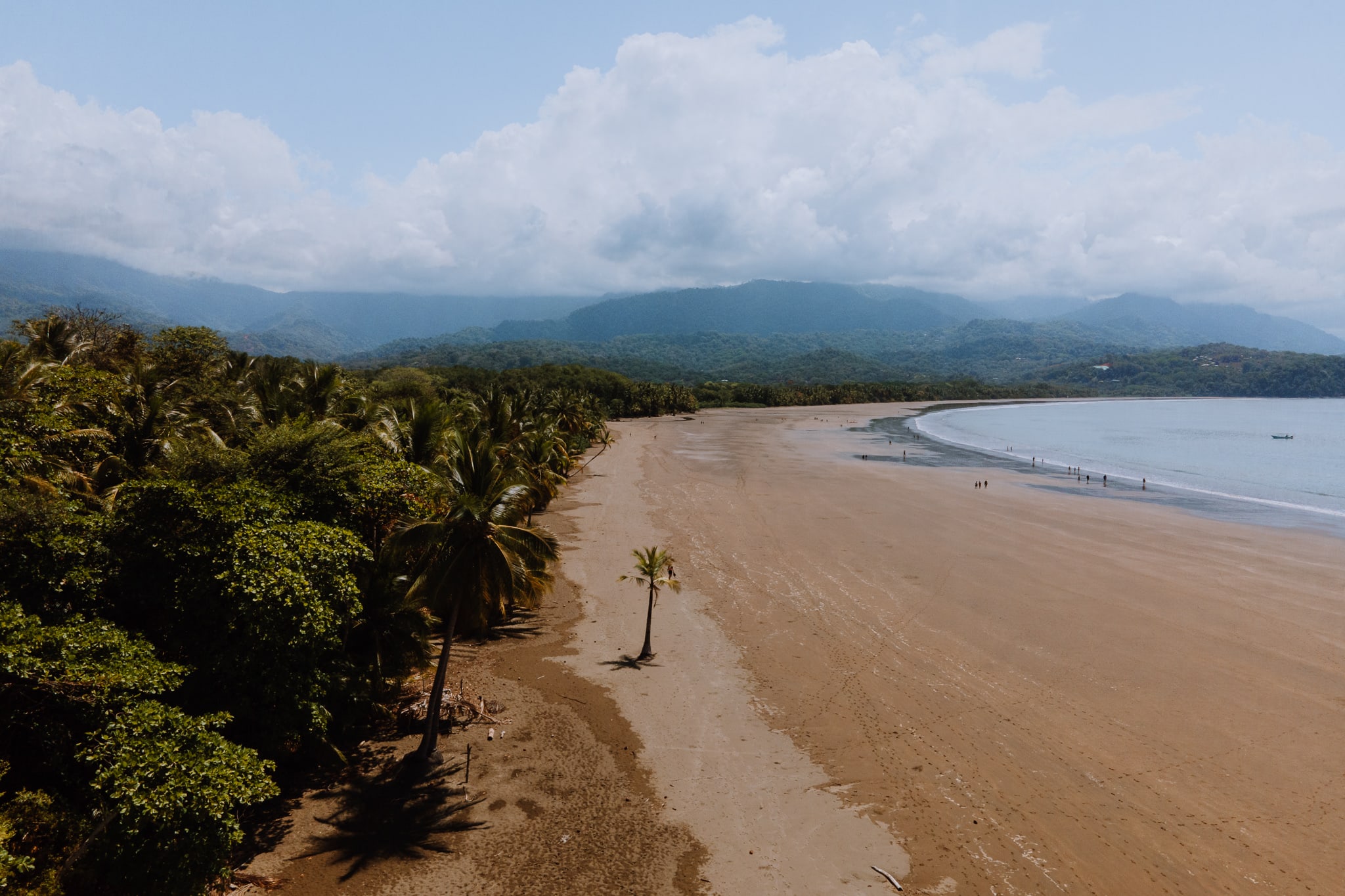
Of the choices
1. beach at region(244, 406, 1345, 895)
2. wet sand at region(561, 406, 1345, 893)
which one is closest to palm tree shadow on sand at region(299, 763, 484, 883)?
beach at region(244, 406, 1345, 895)

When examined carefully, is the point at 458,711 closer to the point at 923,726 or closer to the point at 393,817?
the point at 393,817

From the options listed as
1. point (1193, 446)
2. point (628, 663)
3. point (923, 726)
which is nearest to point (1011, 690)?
point (923, 726)

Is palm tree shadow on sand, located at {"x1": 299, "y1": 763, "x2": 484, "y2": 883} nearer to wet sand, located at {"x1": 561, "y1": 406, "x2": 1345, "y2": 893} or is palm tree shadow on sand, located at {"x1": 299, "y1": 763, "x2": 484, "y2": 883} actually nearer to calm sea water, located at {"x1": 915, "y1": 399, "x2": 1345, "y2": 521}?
wet sand, located at {"x1": 561, "y1": 406, "x2": 1345, "y2": 893}

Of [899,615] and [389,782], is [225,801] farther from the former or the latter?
[899,615]

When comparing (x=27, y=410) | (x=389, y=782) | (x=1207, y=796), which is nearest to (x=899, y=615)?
(x=1207, y=796)

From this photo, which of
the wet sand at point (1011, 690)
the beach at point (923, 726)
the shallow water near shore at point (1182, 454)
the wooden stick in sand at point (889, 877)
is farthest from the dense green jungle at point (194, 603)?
the shallow water near shore at point (1182, 454)
